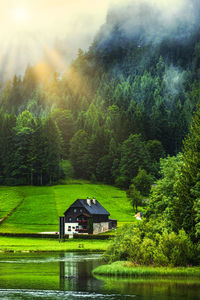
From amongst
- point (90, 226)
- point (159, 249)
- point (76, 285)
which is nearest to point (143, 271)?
point (159, 249)

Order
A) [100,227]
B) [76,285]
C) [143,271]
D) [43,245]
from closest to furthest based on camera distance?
[76,285] → [143,271] → [43,245] → [100,227]

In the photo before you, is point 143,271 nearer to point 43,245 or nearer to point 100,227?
point 43,245

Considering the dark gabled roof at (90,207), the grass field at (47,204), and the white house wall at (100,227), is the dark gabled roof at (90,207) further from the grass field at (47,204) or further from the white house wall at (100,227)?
the grass field at (47,204)

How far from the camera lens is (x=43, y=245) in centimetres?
9019

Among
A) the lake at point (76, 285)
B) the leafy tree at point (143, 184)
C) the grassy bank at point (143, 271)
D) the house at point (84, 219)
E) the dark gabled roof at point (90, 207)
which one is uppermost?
the leafy tree at point (143, 184)

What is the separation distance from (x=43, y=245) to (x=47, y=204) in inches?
2090

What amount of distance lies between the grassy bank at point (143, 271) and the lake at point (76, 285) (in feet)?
5.29

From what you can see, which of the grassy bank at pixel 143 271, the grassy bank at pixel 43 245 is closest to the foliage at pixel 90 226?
the grassy bank at pixel 43 245

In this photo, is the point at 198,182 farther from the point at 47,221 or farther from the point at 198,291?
the point at 47,221

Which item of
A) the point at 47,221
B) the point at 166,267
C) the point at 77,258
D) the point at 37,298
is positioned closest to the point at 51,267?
the point at 77,258

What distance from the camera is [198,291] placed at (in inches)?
1617

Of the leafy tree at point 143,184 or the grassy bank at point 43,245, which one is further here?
the leafy tree at point 143,184

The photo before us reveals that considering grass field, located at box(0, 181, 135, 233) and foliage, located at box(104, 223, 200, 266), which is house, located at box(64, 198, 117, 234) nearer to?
grass field, located at box(0, 181, 135, 233)

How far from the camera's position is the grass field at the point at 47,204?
122831 mm
